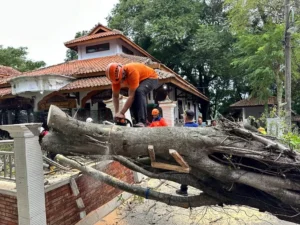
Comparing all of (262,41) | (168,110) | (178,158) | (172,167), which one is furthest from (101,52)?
(178,158)

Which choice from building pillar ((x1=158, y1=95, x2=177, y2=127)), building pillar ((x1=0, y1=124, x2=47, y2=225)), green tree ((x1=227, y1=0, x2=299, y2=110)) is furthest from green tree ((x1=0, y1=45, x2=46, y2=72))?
building pillar ((x1=0, y1=124, x2=47, y2=225))

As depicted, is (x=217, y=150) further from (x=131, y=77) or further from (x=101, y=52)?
(x=101, y=52)

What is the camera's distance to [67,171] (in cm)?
493

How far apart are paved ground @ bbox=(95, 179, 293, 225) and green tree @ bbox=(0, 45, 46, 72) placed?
20.4m

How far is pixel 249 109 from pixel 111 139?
20.8 metres

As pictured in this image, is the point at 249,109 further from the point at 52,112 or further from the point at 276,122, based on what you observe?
the point at 52,112

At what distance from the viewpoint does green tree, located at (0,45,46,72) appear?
22281 mm

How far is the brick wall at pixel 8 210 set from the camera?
398 cm

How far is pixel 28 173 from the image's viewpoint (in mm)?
3674

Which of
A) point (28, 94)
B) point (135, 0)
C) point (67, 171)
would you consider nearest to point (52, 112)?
point (67, 171)

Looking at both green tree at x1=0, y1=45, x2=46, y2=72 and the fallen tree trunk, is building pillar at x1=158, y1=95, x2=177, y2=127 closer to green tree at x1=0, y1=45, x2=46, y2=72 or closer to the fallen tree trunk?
the fallen tree trunk

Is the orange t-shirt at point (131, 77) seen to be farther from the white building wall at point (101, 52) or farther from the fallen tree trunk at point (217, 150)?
the white building wall at point (101, 52)

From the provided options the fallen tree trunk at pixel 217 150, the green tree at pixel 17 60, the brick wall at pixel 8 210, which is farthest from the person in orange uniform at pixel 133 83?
the green tree at pixel 17 60

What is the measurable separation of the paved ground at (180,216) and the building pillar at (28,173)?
1.84m
